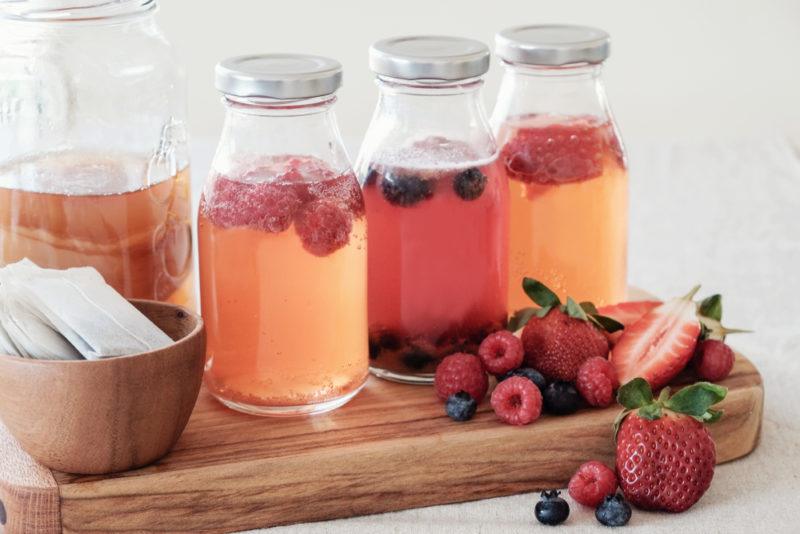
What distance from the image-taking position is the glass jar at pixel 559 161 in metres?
1.50

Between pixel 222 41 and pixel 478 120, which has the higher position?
pixel 478 120

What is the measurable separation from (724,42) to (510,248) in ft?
5.04

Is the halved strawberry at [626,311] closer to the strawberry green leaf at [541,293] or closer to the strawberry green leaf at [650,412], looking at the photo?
the strawberry green leaf at [541,293]

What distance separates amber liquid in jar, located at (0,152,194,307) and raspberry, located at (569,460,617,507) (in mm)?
497

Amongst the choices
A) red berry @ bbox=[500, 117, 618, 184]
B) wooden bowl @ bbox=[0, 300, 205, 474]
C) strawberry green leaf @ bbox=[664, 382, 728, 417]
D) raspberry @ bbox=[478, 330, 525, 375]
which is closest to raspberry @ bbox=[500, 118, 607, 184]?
red berry @ bbox=[500, 117, 618, 184]

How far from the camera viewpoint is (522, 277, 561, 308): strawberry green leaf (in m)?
1.43

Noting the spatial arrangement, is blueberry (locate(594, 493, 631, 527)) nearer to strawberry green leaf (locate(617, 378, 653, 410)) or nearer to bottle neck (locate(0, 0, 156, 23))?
strawberry green leaf (locate(617, 378, 653, 410))

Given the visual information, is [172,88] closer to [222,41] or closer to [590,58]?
[590,58]

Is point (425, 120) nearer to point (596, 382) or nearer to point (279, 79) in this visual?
point (279, 79)

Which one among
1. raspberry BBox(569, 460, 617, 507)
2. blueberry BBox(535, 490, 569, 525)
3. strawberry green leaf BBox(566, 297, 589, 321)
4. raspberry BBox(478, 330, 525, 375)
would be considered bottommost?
blueberry BBox(535, 490, 569, 525)

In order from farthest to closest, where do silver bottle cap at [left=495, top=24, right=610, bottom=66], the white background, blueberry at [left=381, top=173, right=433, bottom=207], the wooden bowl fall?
the white background → silver bottle cap at [left=495, top=24, right=610, bottom=66] → blueberry at [left=381, top=173, right=433, bottom=207] → the wooden bowl

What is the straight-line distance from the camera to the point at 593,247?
1.54 meters

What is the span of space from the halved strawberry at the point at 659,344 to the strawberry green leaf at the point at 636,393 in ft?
0.30

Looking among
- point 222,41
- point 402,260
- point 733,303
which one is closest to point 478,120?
point 402,260
